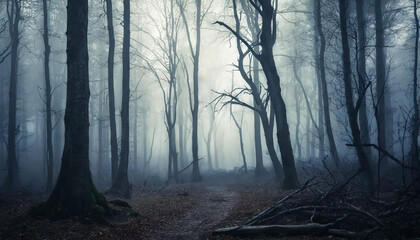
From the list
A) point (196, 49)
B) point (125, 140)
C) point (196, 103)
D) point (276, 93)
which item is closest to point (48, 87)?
point (125, 140)

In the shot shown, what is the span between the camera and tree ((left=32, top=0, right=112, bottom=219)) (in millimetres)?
6523

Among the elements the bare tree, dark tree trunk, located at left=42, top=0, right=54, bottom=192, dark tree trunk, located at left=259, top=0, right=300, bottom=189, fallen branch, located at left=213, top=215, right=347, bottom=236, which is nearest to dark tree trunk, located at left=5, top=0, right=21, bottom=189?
dark tree trunk, located at left=42, top=0, right=54, bottom=192

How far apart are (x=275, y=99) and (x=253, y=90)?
2.98m

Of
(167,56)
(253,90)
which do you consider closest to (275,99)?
(253,90)

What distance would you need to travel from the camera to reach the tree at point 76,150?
6523mm

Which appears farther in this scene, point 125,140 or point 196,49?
point 196,49

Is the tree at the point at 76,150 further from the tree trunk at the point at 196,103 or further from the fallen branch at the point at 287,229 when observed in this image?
the tree trunk at the point at 196,103

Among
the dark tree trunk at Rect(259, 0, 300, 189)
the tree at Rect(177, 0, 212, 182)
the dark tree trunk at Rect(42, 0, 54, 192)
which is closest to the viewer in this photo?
the dark tree trunk at Rect(259, 0, 300, 189)

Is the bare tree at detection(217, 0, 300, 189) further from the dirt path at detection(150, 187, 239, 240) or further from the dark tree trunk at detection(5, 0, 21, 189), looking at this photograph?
the dark tree trunk at detection(5, 0, 21, 189)

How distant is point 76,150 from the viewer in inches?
273

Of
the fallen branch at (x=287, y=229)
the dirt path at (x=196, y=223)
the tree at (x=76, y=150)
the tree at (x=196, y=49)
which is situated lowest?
the dirt path at (x=196, y=223)

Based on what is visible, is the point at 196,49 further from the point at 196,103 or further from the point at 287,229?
the point at 287,229

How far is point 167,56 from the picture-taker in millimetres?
21984

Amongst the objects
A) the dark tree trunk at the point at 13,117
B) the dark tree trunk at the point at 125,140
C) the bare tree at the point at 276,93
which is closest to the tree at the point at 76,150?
the dark tree trunk at the point at 125,140
